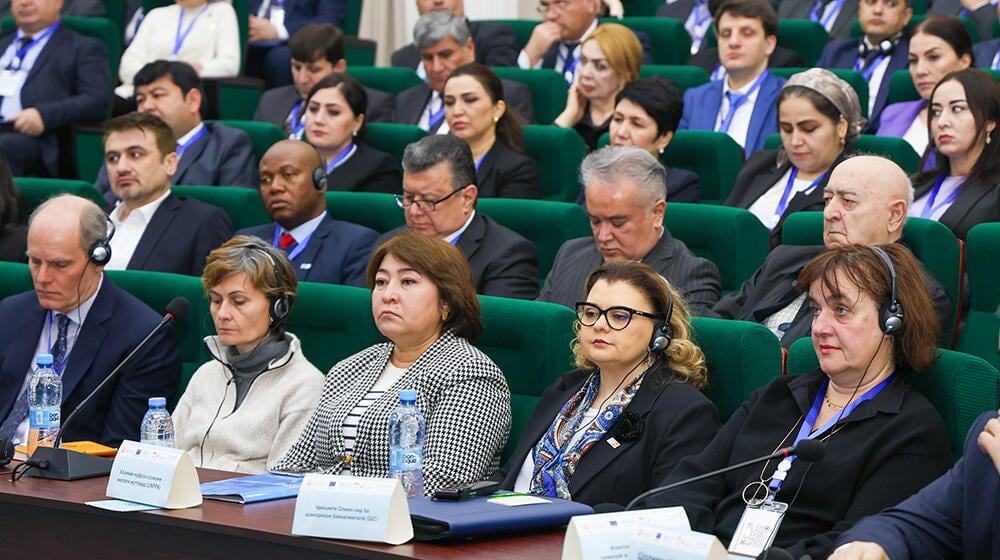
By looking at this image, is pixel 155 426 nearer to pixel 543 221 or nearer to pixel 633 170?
pixel 633 170

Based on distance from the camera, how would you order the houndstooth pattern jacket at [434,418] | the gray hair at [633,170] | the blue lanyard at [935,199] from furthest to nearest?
the blue lanyard at [935,199]
the gray hair at [633,170]
the houndstooth pattern jacket at [434,418]

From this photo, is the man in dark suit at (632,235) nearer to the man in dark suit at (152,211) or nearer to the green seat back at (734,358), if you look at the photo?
the green seat back at (734,358)

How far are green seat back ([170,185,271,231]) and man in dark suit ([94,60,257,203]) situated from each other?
534mm

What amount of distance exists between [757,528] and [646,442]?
42 centimetres

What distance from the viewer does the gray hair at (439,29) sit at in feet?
19.4

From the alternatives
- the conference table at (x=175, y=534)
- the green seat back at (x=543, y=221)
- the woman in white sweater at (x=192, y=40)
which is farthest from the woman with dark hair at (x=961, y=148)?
the woman in white sweater at (x=192, y=40)

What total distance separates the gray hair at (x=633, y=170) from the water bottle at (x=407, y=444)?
1.00 metres

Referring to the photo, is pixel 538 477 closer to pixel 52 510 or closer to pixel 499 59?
pixel 52 510

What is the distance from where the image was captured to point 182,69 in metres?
5.60

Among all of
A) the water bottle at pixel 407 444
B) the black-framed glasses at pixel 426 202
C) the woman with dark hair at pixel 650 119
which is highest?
the woman with dark hair at pixel 650 119

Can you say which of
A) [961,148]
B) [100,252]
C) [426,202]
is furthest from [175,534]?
[961,148]

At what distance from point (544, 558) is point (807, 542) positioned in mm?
492

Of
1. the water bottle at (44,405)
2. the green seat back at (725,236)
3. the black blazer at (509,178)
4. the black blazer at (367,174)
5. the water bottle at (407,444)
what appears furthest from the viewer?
the black blazer at (367,174)

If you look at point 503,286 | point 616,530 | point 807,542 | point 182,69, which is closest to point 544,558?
point 616,530
